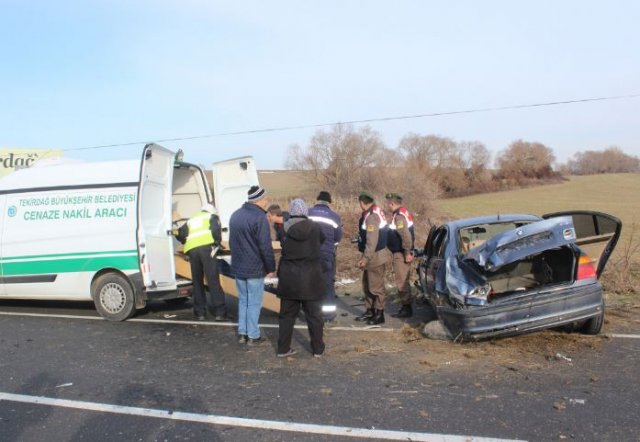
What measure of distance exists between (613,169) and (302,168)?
3483 inches

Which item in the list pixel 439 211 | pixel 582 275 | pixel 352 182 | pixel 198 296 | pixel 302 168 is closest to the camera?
pixel 582 275

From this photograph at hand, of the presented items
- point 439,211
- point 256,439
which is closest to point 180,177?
point 256,439

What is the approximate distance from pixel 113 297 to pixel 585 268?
6.13m

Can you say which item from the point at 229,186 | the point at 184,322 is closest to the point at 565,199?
the point at 229,186

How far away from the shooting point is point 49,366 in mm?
5883

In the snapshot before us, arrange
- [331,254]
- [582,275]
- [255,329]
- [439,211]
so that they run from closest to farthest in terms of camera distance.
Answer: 1. [582,275]
2. [255,329]
3. [331,254]
4. [439,211]

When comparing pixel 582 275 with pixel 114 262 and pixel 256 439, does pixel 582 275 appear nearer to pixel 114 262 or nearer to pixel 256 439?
pixel 256 439

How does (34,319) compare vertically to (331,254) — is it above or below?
below

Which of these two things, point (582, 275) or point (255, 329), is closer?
point (582, 275)

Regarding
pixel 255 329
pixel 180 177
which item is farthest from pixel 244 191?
pixel 255 329

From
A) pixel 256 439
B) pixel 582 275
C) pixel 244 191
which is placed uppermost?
pixel 244 191

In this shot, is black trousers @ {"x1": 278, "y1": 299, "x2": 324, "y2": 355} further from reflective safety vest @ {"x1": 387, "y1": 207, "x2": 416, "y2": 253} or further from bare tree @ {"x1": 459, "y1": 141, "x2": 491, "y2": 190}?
bare tree @ {"x1": 459, "y1": 141, "x2": 491, "y2": 190}

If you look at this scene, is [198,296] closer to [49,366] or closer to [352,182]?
[49,366]

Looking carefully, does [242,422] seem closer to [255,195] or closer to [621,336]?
[255,195]
